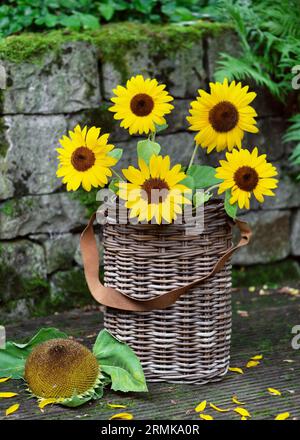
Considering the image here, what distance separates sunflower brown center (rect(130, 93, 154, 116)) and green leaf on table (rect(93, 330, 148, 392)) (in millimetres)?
791

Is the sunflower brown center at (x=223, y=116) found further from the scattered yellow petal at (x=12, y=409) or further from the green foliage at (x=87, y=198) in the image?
the green foliage at (x=87, y=198)

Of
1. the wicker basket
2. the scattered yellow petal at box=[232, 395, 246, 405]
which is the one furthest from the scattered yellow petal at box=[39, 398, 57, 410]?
the scattered yellow petal at box=[232, 395, 246, 405]

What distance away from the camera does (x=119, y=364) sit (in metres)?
3.08

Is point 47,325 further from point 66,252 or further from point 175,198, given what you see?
point 175,198

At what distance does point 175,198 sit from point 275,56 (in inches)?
70.6

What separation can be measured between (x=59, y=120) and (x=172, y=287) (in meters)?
1.34

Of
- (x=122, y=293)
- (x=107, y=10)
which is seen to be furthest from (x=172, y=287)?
(x=107, y=10)

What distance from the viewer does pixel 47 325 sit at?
398cm

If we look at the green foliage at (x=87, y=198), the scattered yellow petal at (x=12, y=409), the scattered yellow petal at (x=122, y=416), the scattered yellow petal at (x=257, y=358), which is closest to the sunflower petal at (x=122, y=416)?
the scattered yellow petal at (x=122, y=416)

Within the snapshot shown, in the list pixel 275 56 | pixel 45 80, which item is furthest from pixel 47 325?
pixel 275 56

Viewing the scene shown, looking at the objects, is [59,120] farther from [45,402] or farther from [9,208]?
[45,402]

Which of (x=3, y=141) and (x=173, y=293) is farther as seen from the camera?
(x=3, y=141)

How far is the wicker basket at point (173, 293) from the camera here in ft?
9.98

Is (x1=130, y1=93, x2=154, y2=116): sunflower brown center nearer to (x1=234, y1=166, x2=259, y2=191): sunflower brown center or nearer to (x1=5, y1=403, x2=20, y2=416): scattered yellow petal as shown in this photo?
(x1=234, y1=166, x2=259, y2=191): sunflower brown center
